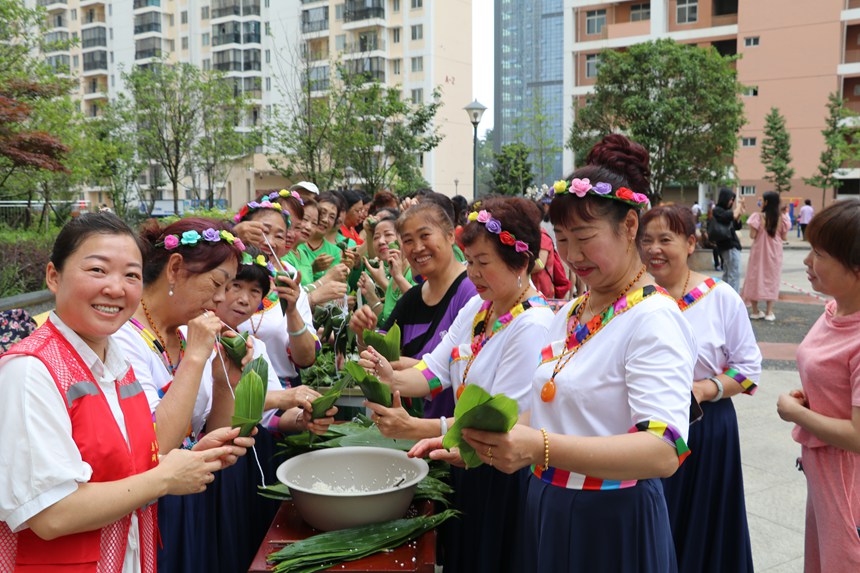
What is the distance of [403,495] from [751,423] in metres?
4.43

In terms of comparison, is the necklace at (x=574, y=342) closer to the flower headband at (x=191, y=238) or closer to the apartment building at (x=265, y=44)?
the flower headband at (x=191, y=238)

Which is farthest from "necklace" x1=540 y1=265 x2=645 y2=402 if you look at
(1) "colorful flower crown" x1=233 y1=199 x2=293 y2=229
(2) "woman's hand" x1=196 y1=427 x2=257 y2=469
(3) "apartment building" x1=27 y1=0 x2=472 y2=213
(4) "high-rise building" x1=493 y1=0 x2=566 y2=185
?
(4) "high-rise building" x1=493 y1=0 x2=566 y2=185

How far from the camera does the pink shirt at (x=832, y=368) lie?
7.00 feet

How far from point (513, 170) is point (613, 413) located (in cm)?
2714

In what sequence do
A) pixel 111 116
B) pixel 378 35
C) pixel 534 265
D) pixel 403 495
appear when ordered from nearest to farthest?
pixel 403 495
pixel 534 265
pixel 111 116
pixel 378 35

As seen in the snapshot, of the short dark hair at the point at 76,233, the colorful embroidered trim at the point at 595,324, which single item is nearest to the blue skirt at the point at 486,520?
the colorful embroidered trim at the point at 595,324

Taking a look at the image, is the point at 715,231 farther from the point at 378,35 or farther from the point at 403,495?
the point at 378,35

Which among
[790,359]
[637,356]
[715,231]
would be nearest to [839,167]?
[715,231]

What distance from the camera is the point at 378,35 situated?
42.9m

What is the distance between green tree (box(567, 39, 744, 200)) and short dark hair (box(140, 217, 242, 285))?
18179mm

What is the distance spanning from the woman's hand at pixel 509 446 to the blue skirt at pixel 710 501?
5.20 feet

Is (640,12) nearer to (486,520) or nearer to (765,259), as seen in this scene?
(765,259)

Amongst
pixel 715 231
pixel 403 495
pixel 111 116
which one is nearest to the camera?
pixel 403 495

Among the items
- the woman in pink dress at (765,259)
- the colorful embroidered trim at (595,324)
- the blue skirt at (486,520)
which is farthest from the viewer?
the woman in pink dress at (765,259)
